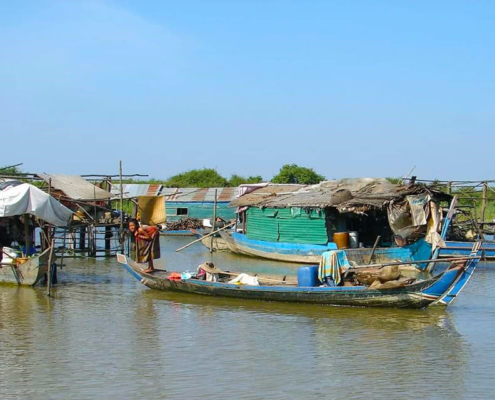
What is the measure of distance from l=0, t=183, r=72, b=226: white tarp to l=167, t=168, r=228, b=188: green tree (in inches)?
1277

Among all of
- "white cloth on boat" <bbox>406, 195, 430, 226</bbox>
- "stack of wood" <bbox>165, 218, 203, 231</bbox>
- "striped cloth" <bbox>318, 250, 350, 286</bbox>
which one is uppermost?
"white cloth on boat" <bbox>406, 195, 430, 226</bbox>

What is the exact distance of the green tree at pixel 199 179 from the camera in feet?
162

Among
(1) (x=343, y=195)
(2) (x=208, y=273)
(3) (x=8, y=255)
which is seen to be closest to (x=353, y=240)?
(1) (x=343, y=195)

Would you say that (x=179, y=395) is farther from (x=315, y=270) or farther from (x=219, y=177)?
(x=219, y=177)

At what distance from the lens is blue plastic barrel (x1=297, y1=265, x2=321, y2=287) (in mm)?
12812

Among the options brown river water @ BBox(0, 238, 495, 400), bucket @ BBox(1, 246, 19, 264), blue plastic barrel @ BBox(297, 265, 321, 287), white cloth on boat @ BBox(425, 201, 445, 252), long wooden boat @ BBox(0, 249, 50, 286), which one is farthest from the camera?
white cloth on boat @ BBox(425, 201, 445, 252)

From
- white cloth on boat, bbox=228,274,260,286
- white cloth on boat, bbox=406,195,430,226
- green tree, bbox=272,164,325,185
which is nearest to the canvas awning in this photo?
white cloth on boat, bbox=228,274,260,286

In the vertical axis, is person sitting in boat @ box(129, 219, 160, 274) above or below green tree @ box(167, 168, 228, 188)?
below

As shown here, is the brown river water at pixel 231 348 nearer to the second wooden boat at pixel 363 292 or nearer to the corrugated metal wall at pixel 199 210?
Result: the second wooden boat at pixel 363 292

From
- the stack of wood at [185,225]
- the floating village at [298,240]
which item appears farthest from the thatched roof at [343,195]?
the stack of wood at [185,225]

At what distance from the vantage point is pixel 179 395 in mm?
7773

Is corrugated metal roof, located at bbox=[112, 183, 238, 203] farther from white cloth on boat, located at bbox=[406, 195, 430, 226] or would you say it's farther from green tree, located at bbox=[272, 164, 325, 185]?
white cloth on boat, located at bbox=[406, 195, 430, 226]

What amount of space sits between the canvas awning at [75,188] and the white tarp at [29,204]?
134 inches

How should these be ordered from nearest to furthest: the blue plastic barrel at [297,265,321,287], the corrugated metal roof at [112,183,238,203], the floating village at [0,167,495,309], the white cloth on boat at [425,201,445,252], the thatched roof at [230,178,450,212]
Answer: the floating village at [0,167,495,309] → the blue plastic barrel at [297,265,321,287] → the white cloth on boat at [425,201,445,252] → the thatched roof at [230,178,450,212] → the corrugated metal roof at [112,183,238,203]
